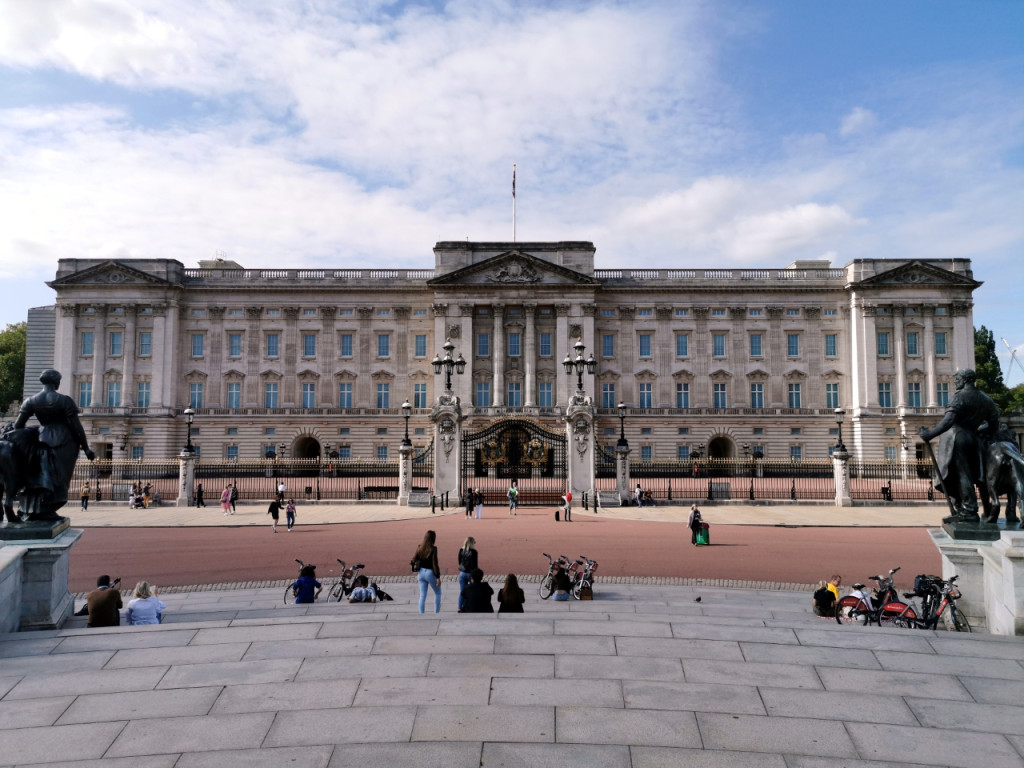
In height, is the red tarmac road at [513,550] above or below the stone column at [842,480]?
below

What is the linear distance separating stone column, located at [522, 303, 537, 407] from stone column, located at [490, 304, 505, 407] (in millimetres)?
1866

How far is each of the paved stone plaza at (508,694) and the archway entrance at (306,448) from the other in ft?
165

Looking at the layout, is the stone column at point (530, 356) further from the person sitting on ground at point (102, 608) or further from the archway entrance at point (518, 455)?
the person sitting on ground at point (102, 608)

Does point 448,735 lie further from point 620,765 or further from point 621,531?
point 621,531

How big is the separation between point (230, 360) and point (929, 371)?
5791 centimetres

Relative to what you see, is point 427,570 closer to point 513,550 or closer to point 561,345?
point 513,550

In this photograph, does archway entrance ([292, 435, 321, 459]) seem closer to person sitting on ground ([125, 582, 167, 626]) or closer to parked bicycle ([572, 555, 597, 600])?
parked bicycle ([572, 555, 597, 600])

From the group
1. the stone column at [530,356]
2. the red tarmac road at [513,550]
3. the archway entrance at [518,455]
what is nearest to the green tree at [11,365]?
the stone column at [530,356]

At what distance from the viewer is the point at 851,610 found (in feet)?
38.5

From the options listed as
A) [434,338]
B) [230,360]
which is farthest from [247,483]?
[434,338]

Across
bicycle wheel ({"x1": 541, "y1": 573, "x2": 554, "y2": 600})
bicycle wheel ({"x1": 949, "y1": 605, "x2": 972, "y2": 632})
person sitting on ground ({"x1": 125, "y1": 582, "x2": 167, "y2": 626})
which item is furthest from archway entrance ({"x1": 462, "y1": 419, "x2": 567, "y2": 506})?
bicycle wheel ({"x1": 949, "y1": 605, "x2": 972, "y2": 632})

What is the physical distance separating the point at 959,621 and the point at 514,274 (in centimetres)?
4788

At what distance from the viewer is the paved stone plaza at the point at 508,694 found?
562 centimetres

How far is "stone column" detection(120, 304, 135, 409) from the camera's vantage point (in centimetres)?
5581
